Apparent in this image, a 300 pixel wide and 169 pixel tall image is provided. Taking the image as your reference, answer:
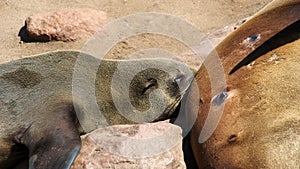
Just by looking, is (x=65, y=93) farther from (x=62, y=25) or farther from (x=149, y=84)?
(x=62, y=25)

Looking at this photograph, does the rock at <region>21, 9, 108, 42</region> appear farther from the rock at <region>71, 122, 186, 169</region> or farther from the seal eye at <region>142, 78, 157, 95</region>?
the rock at <region>71, 122, 186, 169</region>

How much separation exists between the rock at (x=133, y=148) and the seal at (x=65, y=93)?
21 cm

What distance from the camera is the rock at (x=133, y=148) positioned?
2.25 m

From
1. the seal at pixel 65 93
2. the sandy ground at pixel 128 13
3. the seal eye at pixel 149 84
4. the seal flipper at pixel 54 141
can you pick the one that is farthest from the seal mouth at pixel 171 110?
the sandy ground at pixel 128 13

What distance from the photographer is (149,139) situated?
235 cm

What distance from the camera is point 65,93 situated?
2.69 meters

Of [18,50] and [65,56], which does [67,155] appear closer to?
[65,56]

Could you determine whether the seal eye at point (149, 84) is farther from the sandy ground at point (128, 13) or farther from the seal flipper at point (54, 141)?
the sandy ground at point (128, 13)

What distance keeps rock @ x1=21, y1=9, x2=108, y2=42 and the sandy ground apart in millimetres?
54

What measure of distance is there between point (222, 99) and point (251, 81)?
0.13 m

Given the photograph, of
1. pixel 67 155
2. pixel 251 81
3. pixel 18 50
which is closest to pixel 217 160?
pixel 251 81

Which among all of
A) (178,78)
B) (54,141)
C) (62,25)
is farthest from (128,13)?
(54,141)

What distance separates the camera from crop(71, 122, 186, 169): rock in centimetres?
225

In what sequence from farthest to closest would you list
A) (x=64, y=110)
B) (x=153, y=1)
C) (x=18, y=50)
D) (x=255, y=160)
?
(x=153, y=1) < (x=18, y=50) < (x=64, y=110) < (x=255, y=160)
